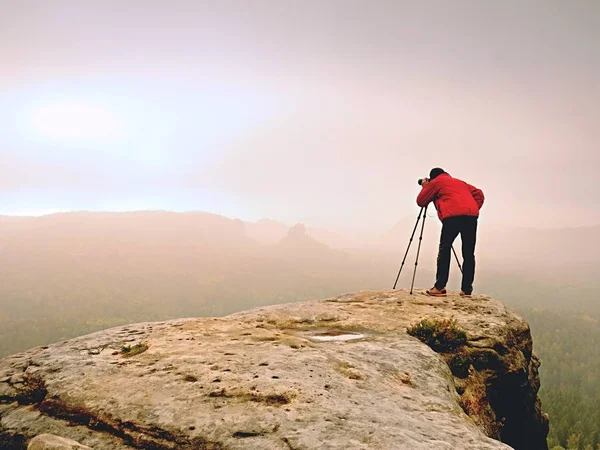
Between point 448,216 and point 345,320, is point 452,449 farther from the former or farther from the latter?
point 448,216

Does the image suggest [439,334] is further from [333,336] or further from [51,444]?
[51,444]

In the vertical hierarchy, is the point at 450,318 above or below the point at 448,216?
below

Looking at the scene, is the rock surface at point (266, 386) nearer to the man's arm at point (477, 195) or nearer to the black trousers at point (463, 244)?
the black trousers at point (463, 244)

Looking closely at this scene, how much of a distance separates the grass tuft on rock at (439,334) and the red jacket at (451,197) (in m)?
4.73

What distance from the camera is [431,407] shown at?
650cm

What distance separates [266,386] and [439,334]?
605 cm

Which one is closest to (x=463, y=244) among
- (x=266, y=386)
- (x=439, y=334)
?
(x=439, y=334)

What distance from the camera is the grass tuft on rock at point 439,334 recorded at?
33.0ft

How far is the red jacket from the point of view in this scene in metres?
13.6

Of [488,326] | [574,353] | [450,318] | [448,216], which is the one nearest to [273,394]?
[450,318]

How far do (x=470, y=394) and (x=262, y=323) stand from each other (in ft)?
19.9

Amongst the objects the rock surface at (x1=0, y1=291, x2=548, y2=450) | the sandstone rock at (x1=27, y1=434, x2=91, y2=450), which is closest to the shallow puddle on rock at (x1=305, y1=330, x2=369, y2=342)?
the rock surface at (x1=0, y1=291, x2=548, y2=450)

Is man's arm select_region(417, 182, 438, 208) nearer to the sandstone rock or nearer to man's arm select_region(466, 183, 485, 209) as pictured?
man's arm select_region(466, 183, 485, 209)

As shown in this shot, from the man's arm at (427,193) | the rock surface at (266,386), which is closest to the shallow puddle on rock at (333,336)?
the rock surface at (266,386)
